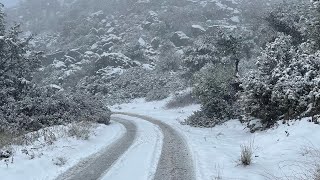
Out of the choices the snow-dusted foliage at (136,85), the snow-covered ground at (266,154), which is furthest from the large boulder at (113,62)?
the snow-covered ground at (266,154)

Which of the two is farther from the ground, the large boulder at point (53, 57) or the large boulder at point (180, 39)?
the large boulder at point (180, 39)

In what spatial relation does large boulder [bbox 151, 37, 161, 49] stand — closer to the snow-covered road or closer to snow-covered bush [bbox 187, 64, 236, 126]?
snow-covered bush [bbox 187, 64, 236, 126]

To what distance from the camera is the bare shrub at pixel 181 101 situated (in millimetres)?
37469

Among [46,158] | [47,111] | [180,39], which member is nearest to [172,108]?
[47,111]

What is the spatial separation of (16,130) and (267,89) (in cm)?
1227

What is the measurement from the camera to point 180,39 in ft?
201

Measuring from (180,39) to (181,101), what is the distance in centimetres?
2467

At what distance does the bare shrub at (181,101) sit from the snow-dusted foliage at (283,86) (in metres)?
19.4

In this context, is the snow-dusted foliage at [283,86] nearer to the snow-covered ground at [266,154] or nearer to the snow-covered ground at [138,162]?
the snow-covered ground at [266,154]

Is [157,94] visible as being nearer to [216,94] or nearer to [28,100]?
[216,94]

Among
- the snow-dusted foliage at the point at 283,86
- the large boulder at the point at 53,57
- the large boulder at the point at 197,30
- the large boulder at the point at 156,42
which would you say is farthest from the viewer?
the large boulder at the point at 53,57

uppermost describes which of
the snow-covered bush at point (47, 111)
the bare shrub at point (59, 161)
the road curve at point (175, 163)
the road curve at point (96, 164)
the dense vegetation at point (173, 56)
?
the dense vegetation at point (173, 56)

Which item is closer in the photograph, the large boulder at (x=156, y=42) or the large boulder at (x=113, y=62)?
the large boulder at (x=113, y=62)

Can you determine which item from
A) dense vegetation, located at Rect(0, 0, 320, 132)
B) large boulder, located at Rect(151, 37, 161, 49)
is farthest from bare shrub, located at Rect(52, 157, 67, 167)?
large boulder, located at Rect(151, 37, 161, 49)
